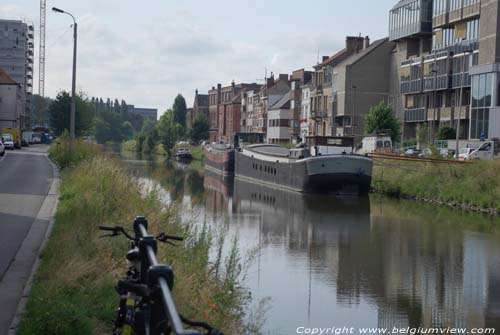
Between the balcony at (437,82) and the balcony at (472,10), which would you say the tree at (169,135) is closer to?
the balcony at (437,82)

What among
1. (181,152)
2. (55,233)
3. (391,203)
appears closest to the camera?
(55,233)

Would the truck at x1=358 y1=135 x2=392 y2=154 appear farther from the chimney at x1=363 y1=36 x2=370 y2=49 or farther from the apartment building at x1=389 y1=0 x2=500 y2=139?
the chimney at x1=363 y1=36 x2=370 y2=49

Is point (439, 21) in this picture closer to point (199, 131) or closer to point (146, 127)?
point (199, 131)

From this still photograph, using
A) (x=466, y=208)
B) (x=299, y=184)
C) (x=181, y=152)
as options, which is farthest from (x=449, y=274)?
(x=181, y=152)

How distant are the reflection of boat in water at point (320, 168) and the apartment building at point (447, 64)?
1013cm

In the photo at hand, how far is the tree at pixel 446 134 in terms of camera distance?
208 ft

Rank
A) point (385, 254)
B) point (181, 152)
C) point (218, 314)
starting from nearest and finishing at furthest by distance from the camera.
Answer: point (218, 314)
point (385, 254)
point (181, 152)

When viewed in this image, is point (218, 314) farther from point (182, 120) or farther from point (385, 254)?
point (182, 120)

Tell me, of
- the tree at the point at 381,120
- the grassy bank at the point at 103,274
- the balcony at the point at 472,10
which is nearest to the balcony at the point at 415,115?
the tree at the point at 381,120

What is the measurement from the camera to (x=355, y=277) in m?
19.5

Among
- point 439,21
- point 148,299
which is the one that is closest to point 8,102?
point 439,21

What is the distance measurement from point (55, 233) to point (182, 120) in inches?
5816

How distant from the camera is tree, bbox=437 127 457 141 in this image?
208 feet

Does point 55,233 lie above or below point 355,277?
above
